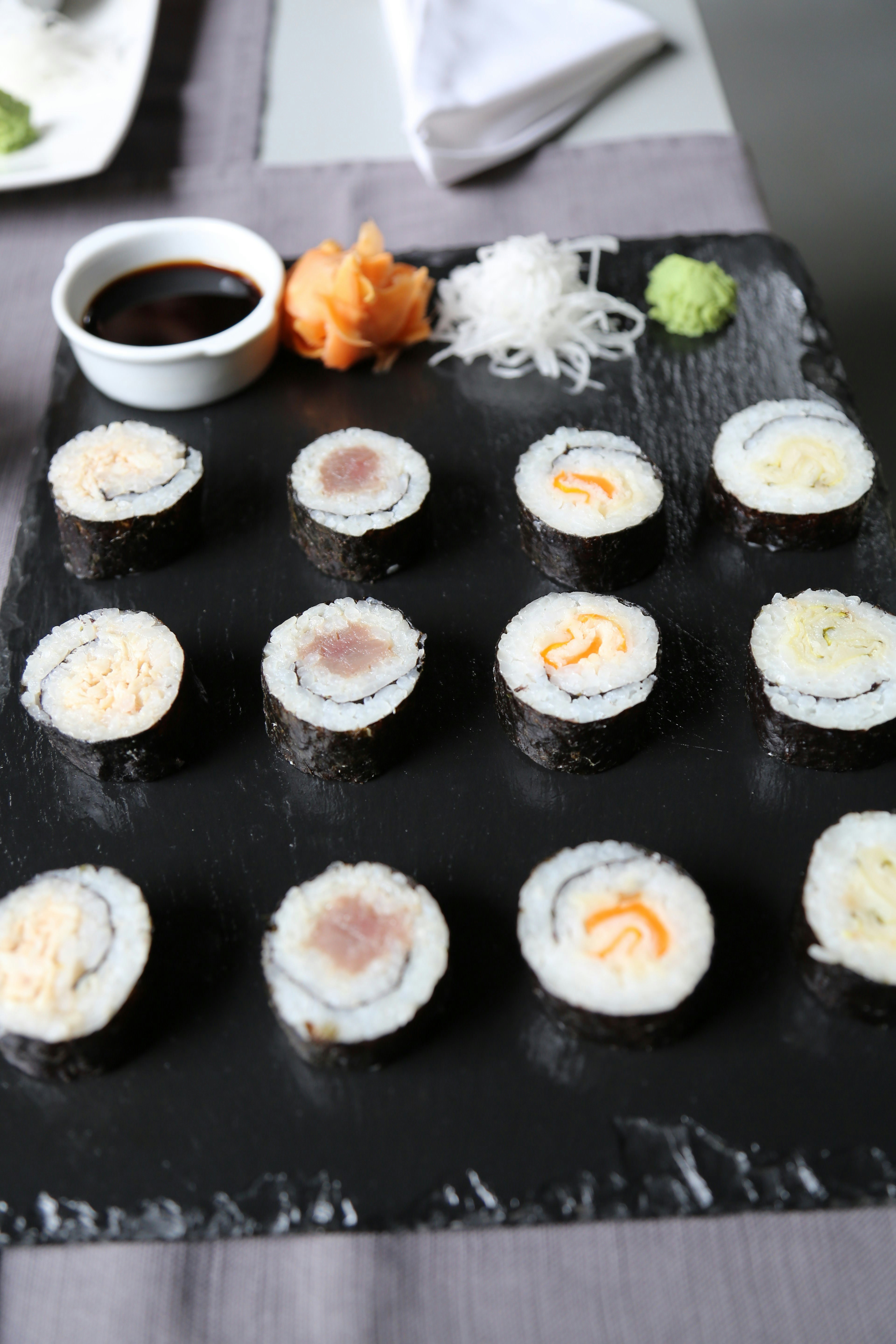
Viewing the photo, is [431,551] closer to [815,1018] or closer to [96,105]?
[815,1018]

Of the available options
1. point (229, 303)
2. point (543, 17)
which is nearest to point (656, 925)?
point (229, 303)

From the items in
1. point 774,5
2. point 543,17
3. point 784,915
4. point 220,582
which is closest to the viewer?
point 784,915

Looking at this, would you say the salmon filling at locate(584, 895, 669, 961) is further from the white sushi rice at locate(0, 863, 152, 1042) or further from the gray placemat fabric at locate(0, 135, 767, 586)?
the gray placemat fabric at locate(0, 135, 767, 586)

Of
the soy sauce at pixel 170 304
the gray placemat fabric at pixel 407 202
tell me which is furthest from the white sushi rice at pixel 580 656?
the gray placemat fabric at pixel 407 202

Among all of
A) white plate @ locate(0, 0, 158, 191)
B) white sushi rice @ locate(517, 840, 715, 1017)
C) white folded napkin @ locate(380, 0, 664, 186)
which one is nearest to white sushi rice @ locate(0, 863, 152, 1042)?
white sushi rice @ locate(517, 840, 715, 1017)

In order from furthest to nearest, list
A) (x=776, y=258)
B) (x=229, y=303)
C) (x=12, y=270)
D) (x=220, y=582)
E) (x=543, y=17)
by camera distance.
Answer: (x=543, y=17), (x=12, y=270), (x=776, y=258), (x=229, y=303), (x=220, y=582)

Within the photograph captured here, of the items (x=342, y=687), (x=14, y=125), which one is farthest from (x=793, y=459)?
(x=14, y=125)

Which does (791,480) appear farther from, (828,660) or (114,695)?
(114,695)
